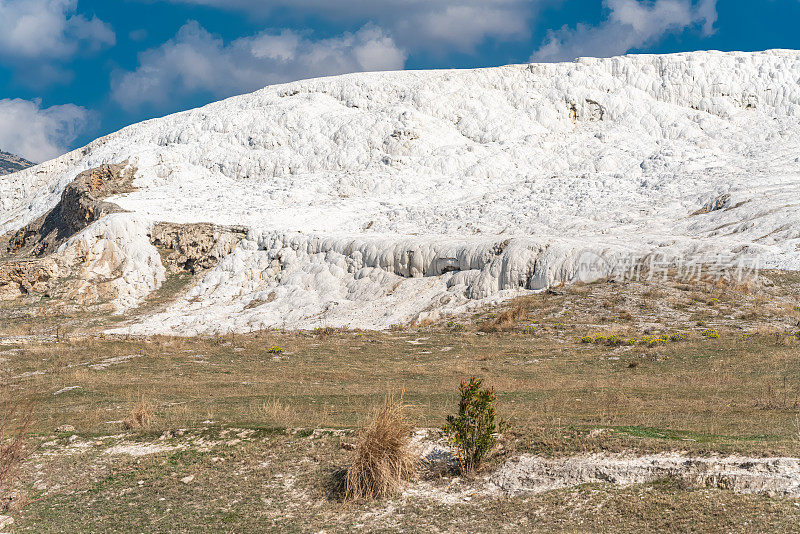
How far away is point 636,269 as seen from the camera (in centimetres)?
3250

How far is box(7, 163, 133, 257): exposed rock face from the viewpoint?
55250mm

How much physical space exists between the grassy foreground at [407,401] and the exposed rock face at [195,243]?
74.3 feet

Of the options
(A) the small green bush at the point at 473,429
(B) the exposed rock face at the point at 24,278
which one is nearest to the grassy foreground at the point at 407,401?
(A) the small green bush at the point at 473,429

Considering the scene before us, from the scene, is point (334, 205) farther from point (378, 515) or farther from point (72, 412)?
point (378, 515)

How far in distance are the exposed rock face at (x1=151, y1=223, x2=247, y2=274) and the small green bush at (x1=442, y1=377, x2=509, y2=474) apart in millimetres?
43680

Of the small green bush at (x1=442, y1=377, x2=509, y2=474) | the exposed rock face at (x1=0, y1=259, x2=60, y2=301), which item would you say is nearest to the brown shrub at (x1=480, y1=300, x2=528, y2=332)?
the small green bush at (x1=442, y1=377, x2=509, y2=474)

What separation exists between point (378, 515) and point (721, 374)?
Answer: 12800 mm

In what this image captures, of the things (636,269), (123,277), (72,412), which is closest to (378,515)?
(72,412)

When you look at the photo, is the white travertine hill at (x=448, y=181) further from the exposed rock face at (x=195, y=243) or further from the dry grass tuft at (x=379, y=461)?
the dry grass tuft at (x=379, y=461)

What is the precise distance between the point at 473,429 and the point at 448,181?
177 feet

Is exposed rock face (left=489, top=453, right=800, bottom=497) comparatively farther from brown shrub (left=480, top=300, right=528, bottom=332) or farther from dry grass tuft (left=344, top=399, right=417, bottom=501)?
brown shrub (left=480, top=300, right=528, bottom=332)

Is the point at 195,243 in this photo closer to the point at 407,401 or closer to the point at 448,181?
the point at 448,181

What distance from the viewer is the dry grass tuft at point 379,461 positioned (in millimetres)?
8547

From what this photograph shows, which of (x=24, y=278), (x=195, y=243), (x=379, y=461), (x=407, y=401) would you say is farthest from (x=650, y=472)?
(x=24, y=278)
